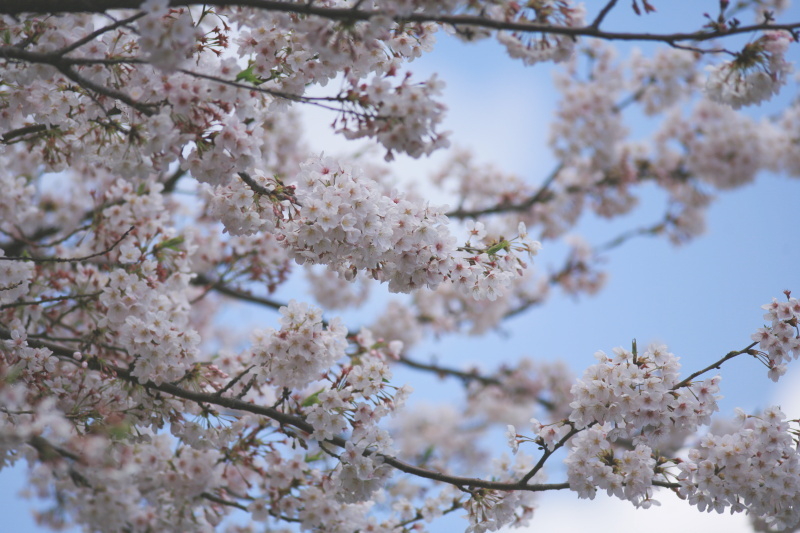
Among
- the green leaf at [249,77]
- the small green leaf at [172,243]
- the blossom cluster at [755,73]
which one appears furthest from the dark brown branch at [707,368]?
the small green leaf at [172,243]

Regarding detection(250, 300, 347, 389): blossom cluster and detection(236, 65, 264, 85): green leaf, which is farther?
detection(250, 300, 347, 389): blossom cluster

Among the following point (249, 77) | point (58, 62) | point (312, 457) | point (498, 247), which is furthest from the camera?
point (312, 457)

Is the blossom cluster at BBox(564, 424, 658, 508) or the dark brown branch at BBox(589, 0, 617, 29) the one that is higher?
the dark brown branch at BBox(589, 0, 617, 29)

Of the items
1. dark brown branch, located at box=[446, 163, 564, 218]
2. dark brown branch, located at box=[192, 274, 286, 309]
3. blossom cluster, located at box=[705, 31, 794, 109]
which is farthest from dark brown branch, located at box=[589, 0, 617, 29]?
dark brown branch, located at box=[446, 163, 564, 218]

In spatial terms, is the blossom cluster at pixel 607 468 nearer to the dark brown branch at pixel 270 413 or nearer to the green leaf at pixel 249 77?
the dark brown branch at pixel 270 413

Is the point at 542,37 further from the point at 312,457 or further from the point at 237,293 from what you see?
the point at 237,293

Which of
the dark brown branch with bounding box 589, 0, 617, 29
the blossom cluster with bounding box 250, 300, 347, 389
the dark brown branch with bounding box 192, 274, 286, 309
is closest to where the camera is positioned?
the dark brown branch with bounding box 589, 0, 617, 29

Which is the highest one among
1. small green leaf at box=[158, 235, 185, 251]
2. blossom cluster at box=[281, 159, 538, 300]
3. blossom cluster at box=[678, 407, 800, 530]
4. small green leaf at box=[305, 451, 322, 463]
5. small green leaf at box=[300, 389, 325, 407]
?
small green leaf at box=[158, 235, 185, 251]

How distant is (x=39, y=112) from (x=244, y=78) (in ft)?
4.26

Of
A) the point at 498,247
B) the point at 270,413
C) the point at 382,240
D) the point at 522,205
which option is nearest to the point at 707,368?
the point at 498,247

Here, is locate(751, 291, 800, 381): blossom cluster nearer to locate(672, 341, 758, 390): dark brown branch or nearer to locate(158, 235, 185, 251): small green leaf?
locate(672, 341, 758, 390): dark brown branch

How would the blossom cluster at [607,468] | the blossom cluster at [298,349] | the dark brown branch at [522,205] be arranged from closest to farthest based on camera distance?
the blossom cluster at [607,468], the blossom cluster at [298,349], the dark brown branch at [522,205]

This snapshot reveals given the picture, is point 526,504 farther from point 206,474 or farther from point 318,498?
point 206,474

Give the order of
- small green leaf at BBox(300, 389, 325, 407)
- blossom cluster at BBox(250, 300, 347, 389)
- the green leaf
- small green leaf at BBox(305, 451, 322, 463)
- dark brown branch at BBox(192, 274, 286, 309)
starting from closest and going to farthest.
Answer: the green leaf
blossom cluster at BBox(250, 300, 347, 389)
small green leaf at BBox(300, 389, 325, 407)
small green leaf at BBox(305, 451, 322, 463)
dark brown branch at BBox(192, 274, 286, 309)
